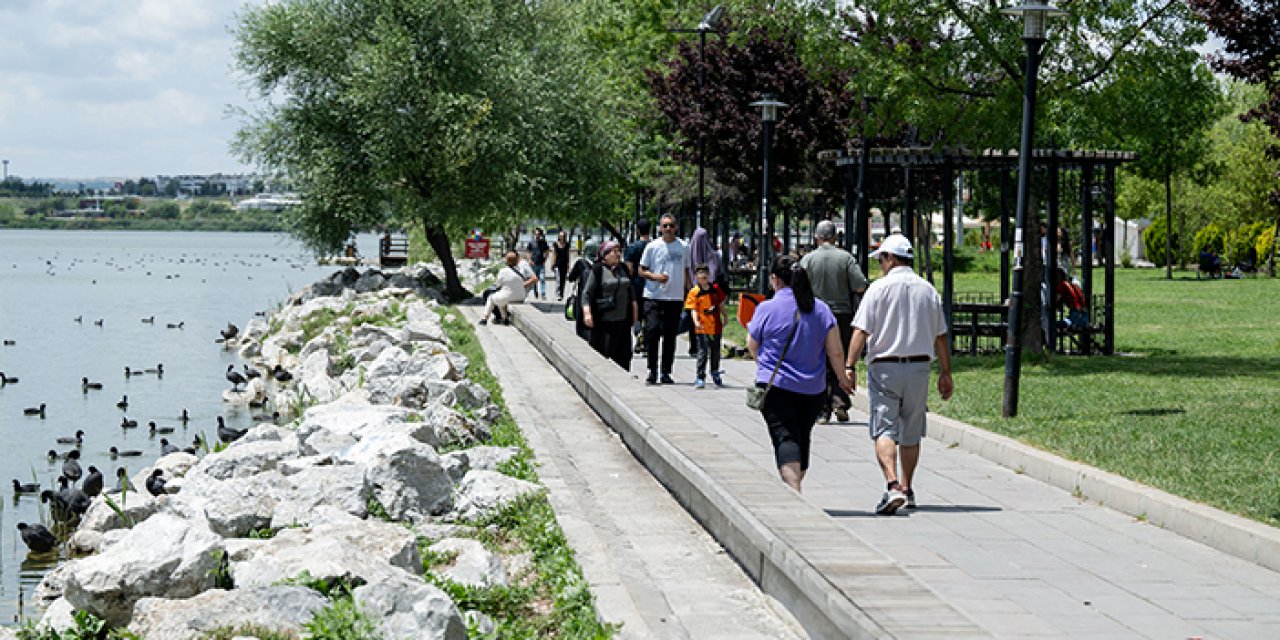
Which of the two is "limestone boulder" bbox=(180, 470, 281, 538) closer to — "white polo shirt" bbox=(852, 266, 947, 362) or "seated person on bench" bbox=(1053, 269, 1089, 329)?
"white polo shirt" bbox=(852, 266, 947, 362)

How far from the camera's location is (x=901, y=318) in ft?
33.3

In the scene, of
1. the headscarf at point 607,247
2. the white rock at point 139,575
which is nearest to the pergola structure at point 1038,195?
the headscarf at point 607,247

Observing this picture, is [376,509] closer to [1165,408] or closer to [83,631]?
[83,631]

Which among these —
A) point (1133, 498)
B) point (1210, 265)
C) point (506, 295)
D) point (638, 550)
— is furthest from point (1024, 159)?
point (1210, 265)

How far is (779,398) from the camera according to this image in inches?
394

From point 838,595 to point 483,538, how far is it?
3.09 metres

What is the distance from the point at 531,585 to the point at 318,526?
1486 millimetres

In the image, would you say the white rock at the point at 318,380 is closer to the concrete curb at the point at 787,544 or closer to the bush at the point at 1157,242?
the concrete curb at the point at 787,544

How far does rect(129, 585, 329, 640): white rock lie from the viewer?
6.52m

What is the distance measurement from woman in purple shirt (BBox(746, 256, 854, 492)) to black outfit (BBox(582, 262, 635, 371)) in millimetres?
6655

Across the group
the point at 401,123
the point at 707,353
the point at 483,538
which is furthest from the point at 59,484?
the point at 401,123

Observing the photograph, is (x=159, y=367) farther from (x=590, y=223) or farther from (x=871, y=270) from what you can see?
(x=871, y=270)

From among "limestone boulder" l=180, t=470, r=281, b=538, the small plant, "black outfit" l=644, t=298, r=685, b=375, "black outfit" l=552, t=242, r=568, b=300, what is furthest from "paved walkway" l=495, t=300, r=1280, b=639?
"black outfit" l=552, t=242, r=568, b=300

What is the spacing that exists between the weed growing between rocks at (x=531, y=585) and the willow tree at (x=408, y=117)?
28295 mm
